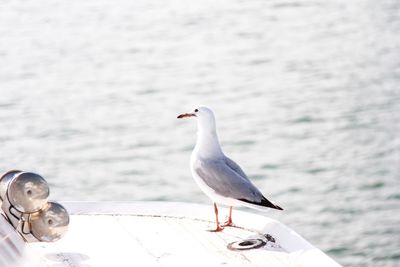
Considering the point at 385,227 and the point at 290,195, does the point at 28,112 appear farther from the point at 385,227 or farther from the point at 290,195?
the point at 385,227

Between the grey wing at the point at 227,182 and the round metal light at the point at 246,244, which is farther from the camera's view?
the grey wing at the point at 227,182

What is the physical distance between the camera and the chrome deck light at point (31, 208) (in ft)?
20.4

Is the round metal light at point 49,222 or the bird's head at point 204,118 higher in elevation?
the bird's head at point 204,118

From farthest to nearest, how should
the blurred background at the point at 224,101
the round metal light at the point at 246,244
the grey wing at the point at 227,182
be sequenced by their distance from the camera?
the blurred background at the point at 224,101
the grey wing at the point at 227,182
the round metal light at the point at 246,244

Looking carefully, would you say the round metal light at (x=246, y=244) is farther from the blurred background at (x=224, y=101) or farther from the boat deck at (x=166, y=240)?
the blurred background at (x=224, y=101)

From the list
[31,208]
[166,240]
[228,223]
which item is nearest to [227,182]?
[228,223]

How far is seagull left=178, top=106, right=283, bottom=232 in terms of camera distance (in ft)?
22.9

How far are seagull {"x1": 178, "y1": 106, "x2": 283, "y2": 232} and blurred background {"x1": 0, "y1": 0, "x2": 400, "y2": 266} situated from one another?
14.3 feet

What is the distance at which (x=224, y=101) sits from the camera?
16219mm

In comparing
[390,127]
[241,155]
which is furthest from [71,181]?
[390,127]

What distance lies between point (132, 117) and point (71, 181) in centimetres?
237

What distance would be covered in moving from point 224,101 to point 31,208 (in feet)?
33.2

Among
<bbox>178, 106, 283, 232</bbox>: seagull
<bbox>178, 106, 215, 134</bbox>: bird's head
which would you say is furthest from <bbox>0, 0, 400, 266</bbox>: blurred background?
<bbox>178, 106, 215, 134</bbox>: bird's head

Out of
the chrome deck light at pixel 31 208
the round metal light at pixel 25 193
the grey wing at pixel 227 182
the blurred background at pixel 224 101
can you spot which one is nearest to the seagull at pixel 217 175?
the grey wing at pixel 227 182
